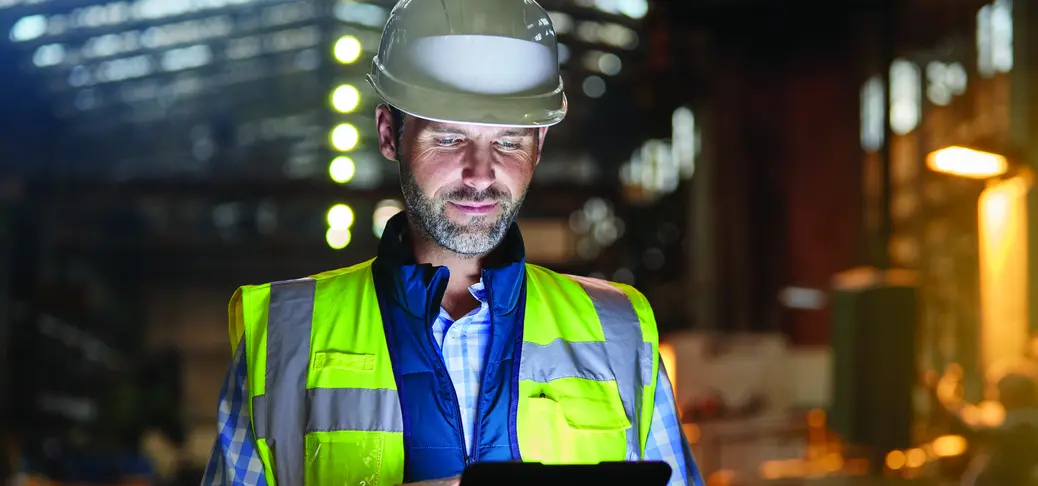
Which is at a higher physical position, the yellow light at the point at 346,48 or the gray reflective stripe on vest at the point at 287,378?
the yellow light at the point at 346,48

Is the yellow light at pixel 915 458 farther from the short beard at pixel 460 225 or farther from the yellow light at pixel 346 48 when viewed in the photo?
the short beard at pixel 460 225

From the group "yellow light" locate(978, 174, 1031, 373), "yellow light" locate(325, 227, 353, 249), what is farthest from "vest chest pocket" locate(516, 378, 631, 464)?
"yellow light" locate(325, 227, 353, 249)

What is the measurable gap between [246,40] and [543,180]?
145 inches

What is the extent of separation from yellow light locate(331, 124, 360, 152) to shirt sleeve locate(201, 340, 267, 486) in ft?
27.8

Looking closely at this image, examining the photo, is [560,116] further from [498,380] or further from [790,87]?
[790,87]

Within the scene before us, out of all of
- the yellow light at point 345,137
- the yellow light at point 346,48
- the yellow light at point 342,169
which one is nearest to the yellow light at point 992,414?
the yellow light at point 346,48

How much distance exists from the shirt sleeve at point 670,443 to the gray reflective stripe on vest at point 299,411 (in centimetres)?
39

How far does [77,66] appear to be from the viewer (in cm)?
1046

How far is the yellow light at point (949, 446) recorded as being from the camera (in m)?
5.44

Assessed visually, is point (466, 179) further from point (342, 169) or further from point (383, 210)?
point (342, 169)

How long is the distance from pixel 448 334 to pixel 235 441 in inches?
13.2

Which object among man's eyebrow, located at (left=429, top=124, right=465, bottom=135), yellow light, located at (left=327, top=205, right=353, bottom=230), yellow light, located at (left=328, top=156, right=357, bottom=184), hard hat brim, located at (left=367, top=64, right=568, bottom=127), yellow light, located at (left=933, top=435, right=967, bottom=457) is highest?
yellow light, located at (left=328, top=156, right=357, bottom=184)

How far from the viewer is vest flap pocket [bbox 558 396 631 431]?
159cm

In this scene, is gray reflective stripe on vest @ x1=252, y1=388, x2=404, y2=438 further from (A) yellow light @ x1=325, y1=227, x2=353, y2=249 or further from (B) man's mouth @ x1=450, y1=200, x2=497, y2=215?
(A) yellow light @ x1=325, y1=227, x2=353, y2=249
